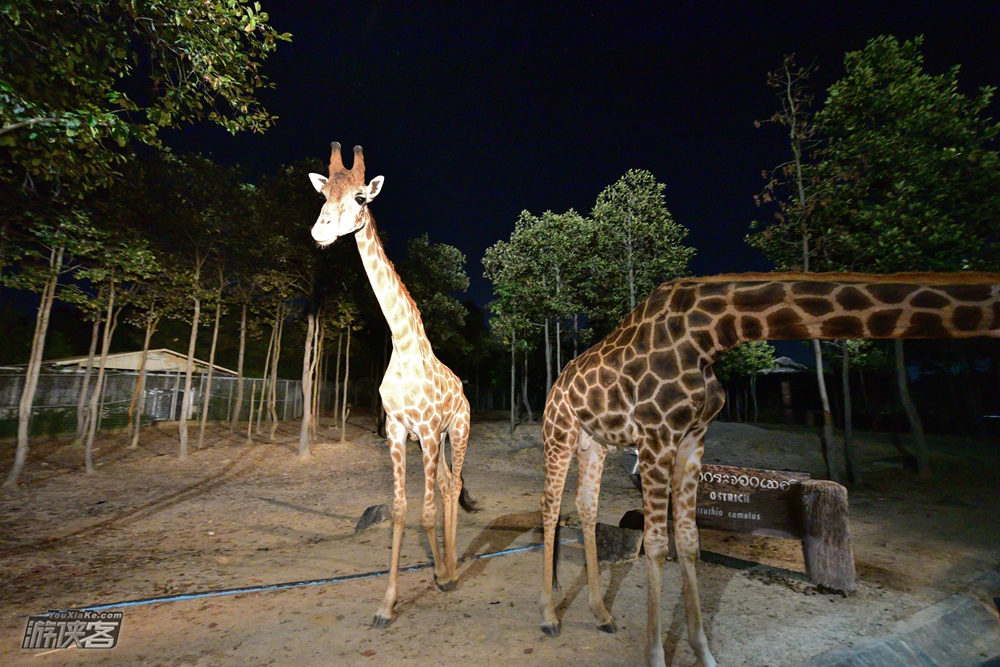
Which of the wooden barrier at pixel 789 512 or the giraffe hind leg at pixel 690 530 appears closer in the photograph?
the giraffe hind leg at pixel 690 530

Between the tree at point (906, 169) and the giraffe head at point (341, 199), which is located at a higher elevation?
the tree at point (906, 169)

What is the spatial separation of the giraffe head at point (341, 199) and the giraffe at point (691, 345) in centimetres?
262

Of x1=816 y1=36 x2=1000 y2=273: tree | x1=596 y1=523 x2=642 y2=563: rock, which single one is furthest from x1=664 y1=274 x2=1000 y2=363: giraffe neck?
x1=816 y1=36 x2=1000 y2=273: tree

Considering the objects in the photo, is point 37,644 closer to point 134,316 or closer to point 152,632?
point 152,632

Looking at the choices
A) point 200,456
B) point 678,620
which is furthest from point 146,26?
point 200,456

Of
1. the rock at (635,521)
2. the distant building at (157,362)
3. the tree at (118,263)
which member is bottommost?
the rock at (635,521)

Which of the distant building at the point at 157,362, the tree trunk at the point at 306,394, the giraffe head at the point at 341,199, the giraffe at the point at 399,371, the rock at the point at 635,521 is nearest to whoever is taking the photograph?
the giraffe head at the point at 341,199

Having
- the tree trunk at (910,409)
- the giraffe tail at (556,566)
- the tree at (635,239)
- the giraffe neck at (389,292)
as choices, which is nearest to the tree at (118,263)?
the giraffe neck at (389,292)

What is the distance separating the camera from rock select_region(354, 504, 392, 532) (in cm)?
704

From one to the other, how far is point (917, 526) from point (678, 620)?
593 centimetres

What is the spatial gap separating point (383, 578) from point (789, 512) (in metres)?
4.62

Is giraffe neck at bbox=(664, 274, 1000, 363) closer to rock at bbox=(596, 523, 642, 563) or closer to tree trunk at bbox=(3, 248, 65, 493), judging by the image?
rock at bbox=(596, 523, 642, 563)

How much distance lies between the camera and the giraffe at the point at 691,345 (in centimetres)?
249

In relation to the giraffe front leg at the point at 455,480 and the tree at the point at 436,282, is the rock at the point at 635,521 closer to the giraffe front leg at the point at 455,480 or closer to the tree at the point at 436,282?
the giraffe front leg at the point at 455,480
